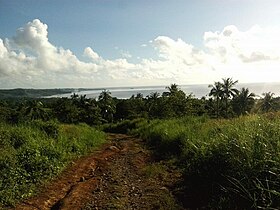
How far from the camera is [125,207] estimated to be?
571 cm

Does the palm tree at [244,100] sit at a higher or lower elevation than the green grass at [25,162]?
lower

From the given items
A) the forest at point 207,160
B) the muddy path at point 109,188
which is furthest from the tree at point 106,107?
the muddy path at point 109,188

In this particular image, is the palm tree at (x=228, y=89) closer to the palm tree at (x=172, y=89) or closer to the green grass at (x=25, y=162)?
the palm tree at (x=172, y=89)

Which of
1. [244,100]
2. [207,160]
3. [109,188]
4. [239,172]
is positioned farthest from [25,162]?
[244,100]

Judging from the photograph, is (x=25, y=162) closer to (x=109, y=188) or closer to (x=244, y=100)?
(x=109, y=188)

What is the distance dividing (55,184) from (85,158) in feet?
12.5

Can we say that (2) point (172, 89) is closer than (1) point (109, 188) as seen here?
No

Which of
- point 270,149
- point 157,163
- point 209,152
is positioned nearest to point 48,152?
point 157,163

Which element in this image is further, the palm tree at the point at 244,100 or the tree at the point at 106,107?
the tree at the point at 106,107

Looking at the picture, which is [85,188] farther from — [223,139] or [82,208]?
[223,139]

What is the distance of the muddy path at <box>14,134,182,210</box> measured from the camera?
5923 millimetres

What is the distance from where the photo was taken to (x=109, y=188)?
6.98 m

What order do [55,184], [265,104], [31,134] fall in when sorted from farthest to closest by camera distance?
1. [265,104]
2. [31,134]
3. [55,184]

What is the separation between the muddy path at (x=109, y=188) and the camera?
592 centimetres
